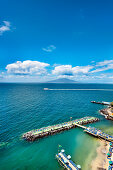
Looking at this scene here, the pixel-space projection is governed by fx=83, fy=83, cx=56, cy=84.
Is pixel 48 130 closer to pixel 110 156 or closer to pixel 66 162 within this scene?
pixel 66 162

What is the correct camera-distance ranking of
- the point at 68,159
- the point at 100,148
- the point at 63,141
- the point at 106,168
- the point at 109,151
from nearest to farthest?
the point at 106,168, the point at 68,159, the point at 109,151, the point at 100,148, the point at 63,141

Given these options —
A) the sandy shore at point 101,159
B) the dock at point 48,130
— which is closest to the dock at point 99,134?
the sandy shore at point 101,159

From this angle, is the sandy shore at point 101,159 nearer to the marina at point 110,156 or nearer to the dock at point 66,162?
the marina at point 110,156

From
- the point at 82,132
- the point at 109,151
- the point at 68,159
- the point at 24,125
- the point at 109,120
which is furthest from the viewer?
the point at 109,120

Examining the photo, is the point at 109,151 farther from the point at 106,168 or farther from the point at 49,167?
the point at 49,167

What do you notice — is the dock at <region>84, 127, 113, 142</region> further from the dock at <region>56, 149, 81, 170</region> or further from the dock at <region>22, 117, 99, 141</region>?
the dock at <region>56, 149, 81, 170</region>

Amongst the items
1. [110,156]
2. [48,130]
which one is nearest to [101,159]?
[110,156]

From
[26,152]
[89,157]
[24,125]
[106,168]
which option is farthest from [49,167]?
[24,125]
